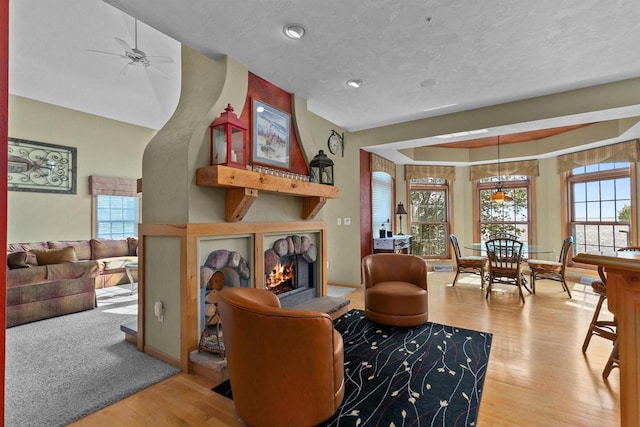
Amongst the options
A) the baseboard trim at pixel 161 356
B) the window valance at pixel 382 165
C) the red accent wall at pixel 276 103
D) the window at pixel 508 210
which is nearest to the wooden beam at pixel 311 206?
the red accent wall at pixel 276 103

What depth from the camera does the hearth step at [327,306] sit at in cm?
330

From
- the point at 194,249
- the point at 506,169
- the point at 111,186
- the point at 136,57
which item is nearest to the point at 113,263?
the point at 111,186

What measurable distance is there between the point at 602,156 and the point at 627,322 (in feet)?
17.7

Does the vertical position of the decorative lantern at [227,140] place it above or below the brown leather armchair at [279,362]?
above

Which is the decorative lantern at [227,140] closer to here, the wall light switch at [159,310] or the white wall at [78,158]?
the wall light switch at [159,310]

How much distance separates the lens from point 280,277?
3.37 meters

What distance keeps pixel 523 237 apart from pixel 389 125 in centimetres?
417

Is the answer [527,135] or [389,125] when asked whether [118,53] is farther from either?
[527,135]

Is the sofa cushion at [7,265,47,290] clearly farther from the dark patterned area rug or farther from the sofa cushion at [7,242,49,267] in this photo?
the dark patterned area rug

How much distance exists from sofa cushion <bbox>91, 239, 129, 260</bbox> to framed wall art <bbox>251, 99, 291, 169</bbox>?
4.47 m

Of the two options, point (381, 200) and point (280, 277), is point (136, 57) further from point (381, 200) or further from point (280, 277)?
point (381, 200)

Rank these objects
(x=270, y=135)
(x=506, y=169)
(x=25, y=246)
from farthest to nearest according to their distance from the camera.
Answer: (x=506, y=169)
(x=25, y=246)
(x=270, y=135)

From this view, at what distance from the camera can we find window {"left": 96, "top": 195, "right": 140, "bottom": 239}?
598cm

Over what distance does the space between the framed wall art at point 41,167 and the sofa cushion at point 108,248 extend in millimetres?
1083
